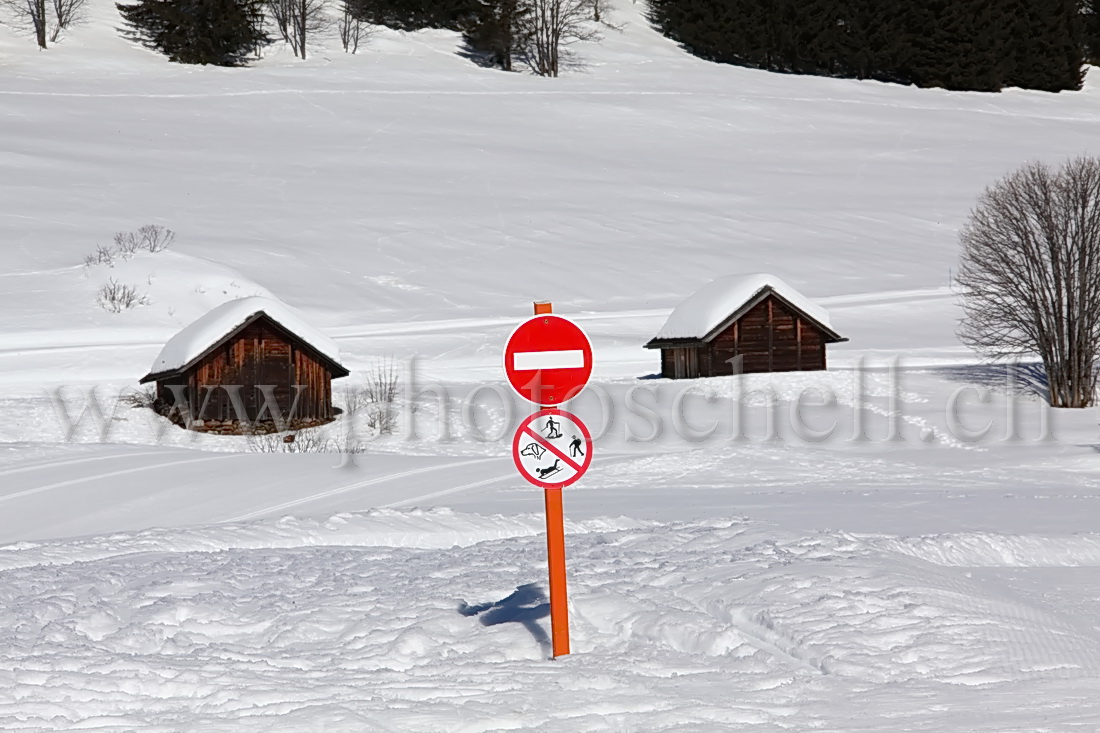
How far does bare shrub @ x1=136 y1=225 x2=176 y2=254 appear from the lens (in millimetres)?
50062

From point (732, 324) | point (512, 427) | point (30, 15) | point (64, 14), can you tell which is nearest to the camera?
point (512, 427)

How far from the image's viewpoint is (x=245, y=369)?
35.8 m

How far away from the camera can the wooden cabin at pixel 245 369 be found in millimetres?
35219

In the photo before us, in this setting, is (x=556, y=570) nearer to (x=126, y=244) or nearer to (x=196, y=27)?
(x=126, y=244)

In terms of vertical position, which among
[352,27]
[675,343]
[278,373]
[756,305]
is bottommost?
[278,373]

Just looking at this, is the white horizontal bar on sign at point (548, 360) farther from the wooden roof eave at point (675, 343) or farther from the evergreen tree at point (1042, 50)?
the evergreen tree at point (1042, 50)

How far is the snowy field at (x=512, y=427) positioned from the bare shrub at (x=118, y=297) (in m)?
0.81

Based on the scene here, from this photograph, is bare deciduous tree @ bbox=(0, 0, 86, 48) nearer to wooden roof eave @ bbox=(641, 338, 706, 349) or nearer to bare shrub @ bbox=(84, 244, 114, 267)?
bare shrub @ bbox=(84, 244, 114, 267)

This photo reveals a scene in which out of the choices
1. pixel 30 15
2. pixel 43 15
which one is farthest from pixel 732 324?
pixel 30 15

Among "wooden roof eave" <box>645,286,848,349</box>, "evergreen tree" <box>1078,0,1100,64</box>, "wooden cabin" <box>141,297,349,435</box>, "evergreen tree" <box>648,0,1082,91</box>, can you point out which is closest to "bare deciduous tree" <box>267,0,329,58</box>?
"evergreen tree" <box>648,0,1082,91</box>

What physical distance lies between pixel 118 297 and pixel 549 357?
4049 cm

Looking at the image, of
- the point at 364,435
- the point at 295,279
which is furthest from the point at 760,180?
the point at 364,435

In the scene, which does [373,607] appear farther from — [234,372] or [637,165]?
[637,165]

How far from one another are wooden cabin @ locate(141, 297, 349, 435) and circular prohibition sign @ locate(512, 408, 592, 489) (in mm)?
28562
